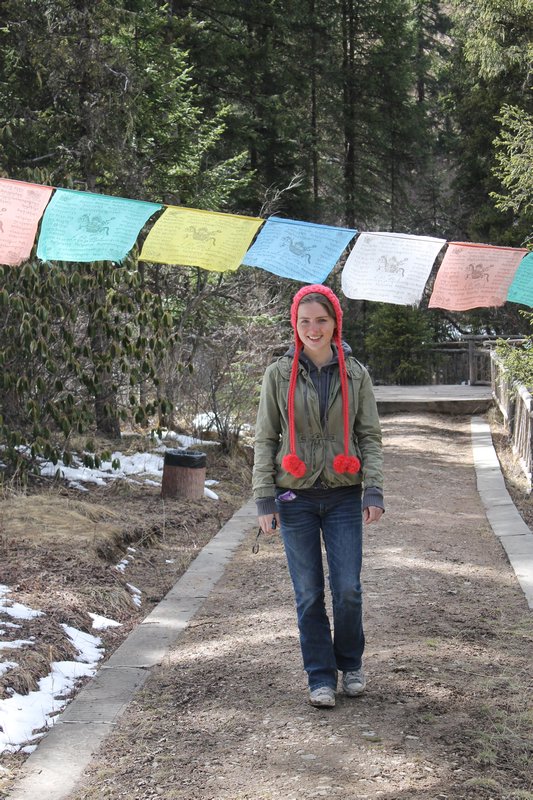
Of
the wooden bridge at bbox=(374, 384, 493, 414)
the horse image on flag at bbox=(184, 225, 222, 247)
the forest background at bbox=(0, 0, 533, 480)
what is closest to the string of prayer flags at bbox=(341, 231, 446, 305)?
the horse image on flag at bbox=(184, 225, 222, 247)

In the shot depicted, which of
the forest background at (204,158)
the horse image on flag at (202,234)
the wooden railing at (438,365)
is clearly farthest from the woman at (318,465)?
the wooden railing at (438,365)

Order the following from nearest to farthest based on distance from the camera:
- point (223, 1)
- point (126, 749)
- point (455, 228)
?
point (126, 749) < point (223, 1) < point (455, 228)

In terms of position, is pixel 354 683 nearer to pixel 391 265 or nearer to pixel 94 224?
pixel 391 265

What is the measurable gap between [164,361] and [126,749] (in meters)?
8.29

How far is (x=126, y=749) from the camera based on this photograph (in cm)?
385

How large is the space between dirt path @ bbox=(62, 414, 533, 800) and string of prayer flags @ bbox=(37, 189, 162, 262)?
8.04 feet

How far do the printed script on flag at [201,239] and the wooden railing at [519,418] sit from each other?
5374 mm

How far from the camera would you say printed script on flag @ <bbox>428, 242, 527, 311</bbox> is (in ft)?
20.1

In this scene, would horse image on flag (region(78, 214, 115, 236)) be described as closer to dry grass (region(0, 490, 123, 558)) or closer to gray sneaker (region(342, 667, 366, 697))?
dry grass (region(0, 490, 123, 558))

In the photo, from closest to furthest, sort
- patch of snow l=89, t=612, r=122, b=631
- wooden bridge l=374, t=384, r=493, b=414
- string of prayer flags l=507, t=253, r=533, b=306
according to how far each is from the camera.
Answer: patch of snow l=89, t=612, r=122, b=631, string of prayer flags l=507, t=253, r=533, b=306, wooden bridge l=374, t=384, r=493, b=414

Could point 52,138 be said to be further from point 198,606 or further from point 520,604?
point 520,604

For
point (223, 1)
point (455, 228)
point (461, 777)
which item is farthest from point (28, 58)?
point (455, 228)

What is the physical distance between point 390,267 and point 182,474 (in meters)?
3.93

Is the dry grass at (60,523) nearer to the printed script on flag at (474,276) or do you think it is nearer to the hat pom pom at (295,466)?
the printed script on flag at (474,276)
